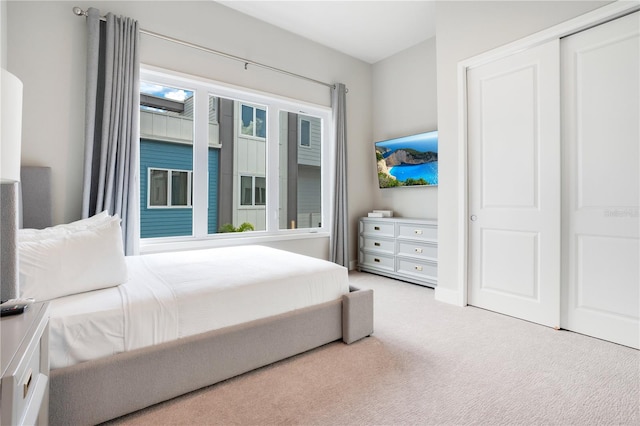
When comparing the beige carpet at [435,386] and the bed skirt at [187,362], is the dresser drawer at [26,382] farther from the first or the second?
the beige carpet at [435,386]

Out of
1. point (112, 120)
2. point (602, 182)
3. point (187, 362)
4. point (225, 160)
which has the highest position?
point (112, 120)

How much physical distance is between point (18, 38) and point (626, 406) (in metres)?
4.71

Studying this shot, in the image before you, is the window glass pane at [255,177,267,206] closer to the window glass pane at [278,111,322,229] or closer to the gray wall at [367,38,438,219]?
the window glass pane at [278,111,322,229]

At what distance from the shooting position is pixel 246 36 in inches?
147

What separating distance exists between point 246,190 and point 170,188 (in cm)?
95

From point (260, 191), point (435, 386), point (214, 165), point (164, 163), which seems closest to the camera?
point (435, 386)

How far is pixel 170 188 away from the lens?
367 centimetres

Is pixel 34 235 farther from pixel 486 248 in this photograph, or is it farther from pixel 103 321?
pixel 486 248

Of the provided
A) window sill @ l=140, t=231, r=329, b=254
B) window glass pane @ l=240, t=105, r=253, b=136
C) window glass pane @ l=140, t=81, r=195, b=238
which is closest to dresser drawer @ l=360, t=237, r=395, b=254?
window sill @ l=140, t=231, r=329, b=254

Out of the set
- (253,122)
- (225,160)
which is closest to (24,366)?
(225,160)

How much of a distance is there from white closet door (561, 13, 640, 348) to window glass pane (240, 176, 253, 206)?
336 cm

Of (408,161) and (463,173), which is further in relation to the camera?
(408,161)

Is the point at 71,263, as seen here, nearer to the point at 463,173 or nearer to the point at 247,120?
the point at 247,120

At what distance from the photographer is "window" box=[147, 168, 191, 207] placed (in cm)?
359
